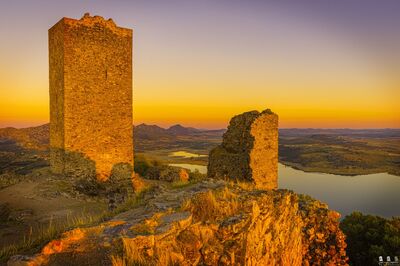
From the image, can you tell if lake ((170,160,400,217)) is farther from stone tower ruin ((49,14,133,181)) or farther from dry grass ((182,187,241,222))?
dry grass ((182,187,241,222))

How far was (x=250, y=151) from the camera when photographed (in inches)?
423

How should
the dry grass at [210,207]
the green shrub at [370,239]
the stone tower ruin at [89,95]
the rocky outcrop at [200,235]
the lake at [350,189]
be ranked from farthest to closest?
the lake at [350,189]
the stone tower ruin at [89,95]
the green shrub at [370,239]
the dry grass at [210,207]
the rocky outcrop at [200,235]

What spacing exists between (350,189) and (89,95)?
27.5 metres

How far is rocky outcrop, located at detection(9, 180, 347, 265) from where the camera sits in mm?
3627

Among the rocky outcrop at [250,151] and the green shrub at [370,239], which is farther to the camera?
the green shrub at [370,239]

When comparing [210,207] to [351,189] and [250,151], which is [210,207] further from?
[351,189]

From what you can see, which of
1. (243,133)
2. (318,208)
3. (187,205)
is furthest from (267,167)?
(187,205)

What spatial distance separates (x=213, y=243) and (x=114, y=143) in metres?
11.4

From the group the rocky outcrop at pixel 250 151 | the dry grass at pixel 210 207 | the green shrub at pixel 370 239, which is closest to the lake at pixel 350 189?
the green shrub at pixel 370 239

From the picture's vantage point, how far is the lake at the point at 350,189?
26.2m

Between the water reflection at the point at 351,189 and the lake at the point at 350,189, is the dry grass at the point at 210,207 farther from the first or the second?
the water reflection at the point at 351,189

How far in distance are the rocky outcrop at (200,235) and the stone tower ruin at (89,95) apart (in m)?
8.22

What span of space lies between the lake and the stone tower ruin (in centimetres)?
1535

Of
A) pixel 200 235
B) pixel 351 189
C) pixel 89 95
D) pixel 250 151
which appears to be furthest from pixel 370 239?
pixel 351 189
